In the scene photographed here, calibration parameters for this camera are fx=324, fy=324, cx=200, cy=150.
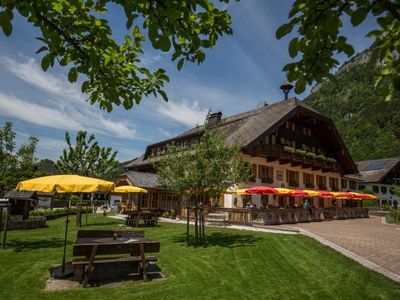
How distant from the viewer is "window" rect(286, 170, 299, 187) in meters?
29.7

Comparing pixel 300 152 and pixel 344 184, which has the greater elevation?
pixel 300 152

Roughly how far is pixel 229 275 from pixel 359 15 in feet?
21.7

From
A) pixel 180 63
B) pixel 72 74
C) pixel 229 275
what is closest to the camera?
pixel 72 74

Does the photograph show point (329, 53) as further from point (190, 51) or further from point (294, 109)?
point (294, 109)

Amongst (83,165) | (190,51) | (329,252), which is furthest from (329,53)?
(83,165)

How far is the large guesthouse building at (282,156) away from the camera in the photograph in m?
26.2

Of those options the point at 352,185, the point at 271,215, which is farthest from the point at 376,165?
the point at 271,215

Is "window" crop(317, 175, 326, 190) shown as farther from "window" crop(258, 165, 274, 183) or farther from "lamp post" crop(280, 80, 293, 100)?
"lamp post" crop(280, 80, 293, 100)

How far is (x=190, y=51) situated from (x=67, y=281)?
5.70 meters

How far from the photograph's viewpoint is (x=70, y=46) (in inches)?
138

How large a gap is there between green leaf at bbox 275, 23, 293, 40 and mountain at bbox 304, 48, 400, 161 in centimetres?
6757

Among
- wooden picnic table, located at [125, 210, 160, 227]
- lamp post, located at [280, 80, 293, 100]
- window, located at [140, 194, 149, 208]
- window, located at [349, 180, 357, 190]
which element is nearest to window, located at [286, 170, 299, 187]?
lamp post, located at [280, 80, 293, 100]

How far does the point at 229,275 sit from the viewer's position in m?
7.59

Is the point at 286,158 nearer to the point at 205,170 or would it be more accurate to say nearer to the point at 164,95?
the point at 205,170
